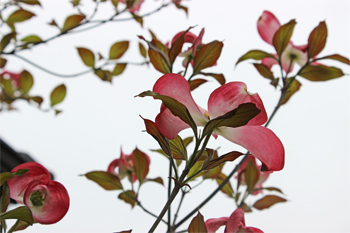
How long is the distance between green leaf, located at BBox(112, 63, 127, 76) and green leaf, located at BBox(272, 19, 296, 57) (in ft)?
2.04

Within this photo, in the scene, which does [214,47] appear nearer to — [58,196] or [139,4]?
[58,196]

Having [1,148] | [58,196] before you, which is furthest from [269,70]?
[1,148]

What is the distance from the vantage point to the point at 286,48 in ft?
1.98

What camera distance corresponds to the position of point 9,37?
0.80 meters

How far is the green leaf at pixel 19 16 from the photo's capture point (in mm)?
859

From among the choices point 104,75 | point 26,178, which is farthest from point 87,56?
point 26,178

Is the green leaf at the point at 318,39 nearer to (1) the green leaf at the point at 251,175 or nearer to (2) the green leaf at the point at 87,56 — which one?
(1) the green leaf at the point at 251,175

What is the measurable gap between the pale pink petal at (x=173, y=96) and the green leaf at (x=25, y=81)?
103 cm

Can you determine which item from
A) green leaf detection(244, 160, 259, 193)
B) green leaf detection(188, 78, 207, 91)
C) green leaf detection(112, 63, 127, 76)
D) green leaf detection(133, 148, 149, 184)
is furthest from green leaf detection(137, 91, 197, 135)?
green leaf detection(112, 63, 127, 76)

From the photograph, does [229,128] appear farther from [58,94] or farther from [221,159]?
[58,94]

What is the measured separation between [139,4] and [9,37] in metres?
0.42

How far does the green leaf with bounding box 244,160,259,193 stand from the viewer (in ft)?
2.21

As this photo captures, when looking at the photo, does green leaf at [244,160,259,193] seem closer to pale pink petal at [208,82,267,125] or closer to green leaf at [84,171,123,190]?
green leaf at [84,171,123,190]

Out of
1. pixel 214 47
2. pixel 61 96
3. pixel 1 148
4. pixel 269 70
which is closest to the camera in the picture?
pixel 214 47
